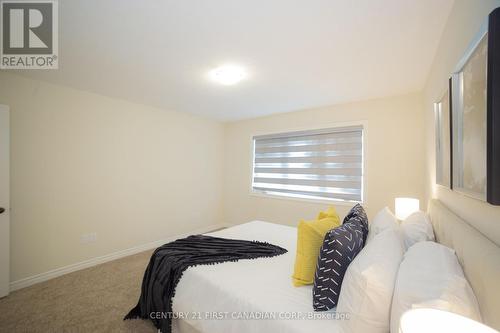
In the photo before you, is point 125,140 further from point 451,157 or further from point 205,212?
point 451,157

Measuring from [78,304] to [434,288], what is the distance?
9.44 feet

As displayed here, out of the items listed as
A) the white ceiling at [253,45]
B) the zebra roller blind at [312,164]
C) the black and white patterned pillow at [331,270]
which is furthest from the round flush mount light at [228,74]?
the black and white patterned pillow at [331,270]

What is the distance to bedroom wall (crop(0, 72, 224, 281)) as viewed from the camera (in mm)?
2490

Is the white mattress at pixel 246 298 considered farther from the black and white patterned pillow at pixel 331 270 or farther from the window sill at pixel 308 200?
the window sill at pixel 308 200

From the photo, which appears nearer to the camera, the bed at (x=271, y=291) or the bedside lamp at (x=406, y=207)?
the bed at (x=271, y=291)

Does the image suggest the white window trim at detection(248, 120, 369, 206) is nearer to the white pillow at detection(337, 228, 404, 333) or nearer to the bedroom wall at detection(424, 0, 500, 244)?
the bedroom wall at detection(424, 0, 500, 244)

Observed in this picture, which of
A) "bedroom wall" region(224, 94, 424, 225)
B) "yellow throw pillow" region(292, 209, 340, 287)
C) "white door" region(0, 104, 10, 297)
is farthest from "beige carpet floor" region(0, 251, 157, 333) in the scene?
"bedroom wall" region(224, 94, 424, 225)

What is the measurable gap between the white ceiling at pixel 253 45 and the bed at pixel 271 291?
4.59 ft

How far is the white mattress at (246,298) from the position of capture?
1.14 meters

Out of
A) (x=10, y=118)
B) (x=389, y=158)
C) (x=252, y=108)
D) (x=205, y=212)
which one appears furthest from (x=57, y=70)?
(x=389, y=158)

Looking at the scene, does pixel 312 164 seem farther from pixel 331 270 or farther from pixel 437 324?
pixel 437 324

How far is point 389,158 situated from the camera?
3047mm

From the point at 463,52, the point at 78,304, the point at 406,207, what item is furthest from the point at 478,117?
the point at 78,304

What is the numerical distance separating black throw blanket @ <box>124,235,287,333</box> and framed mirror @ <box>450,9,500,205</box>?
4.74 feet
